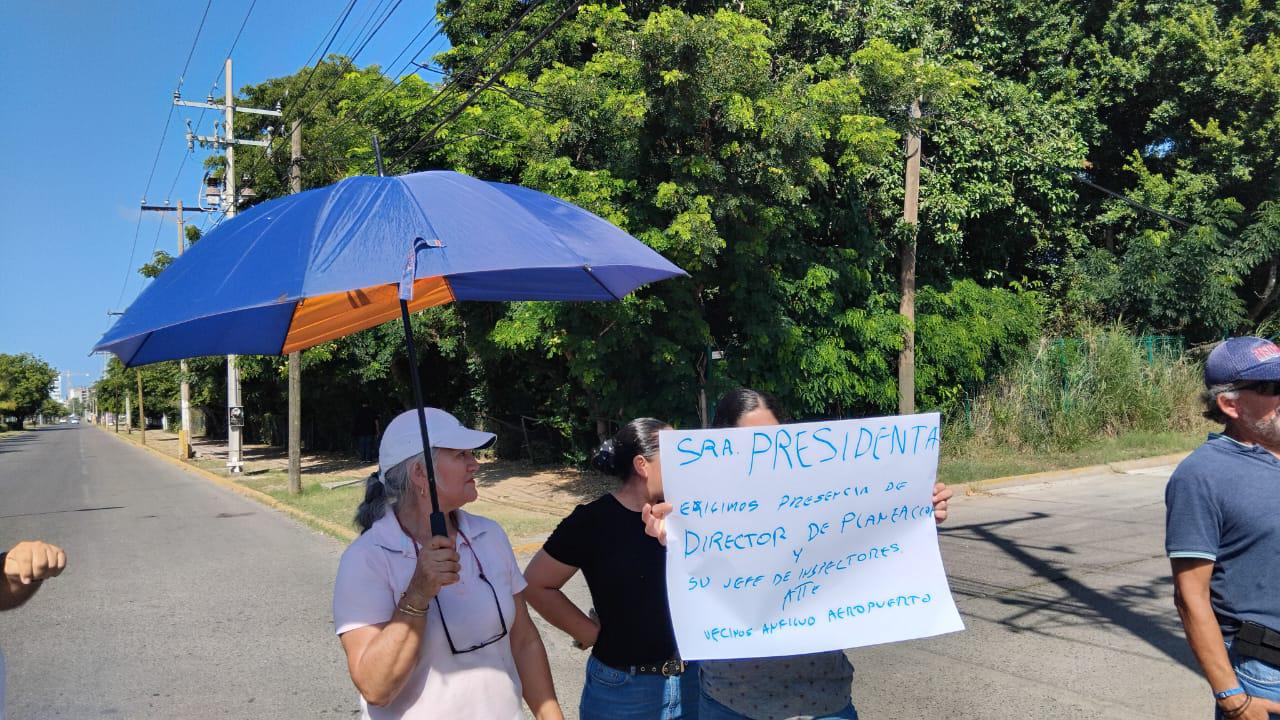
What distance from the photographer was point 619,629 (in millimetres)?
2885

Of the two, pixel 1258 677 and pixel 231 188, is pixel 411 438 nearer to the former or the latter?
pixel 1258 677

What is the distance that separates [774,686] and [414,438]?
4.20 ft

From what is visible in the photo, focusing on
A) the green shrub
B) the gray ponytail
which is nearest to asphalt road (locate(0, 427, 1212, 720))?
the gray ponytail

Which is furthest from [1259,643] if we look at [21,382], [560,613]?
[21,382]

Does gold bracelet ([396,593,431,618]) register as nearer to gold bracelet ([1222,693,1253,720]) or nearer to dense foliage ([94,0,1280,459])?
gold bracelet ([1222,693,1253,720])

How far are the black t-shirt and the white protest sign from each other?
379mm

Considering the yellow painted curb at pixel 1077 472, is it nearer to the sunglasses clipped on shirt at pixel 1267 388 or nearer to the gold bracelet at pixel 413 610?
the sunglasses clipped on shirt at pixel 1267 388

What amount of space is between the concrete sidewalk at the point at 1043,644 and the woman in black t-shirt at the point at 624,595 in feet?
8.50

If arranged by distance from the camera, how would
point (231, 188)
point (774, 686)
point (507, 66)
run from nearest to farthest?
point (774, 686) → point (507, 66) → point (231, 188)

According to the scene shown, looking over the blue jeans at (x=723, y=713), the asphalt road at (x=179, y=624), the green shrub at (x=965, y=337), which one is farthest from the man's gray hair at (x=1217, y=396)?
the green shrub at (x=965, y=337)

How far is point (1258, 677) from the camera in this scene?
255cm

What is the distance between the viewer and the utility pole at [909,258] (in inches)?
542

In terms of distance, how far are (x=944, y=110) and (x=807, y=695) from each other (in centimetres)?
1509

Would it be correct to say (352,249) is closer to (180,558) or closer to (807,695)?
(807,695)
